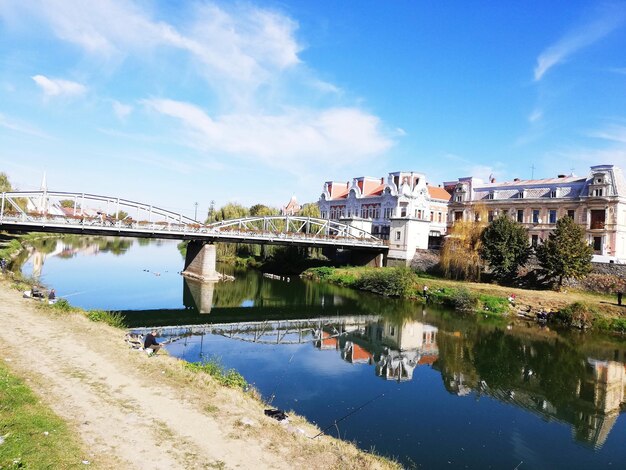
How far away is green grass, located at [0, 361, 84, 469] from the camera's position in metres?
7.10

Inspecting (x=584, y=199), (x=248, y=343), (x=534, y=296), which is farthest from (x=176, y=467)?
(x=584, y=199)

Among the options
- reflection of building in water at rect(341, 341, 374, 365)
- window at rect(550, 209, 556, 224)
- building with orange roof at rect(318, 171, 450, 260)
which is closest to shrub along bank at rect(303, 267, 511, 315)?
building with orange roof at rect(318, 171, 450, 260)

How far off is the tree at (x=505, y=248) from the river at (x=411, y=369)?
767 cm

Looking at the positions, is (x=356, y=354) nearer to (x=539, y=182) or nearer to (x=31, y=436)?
(x=31, y=436)

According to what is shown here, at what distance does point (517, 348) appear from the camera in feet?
75.4

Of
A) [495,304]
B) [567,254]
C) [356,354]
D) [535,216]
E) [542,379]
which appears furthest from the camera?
[535,216]

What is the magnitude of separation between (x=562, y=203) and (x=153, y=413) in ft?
138

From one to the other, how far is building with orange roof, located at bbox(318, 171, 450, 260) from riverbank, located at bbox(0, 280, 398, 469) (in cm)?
3558

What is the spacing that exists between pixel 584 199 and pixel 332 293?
919 inches

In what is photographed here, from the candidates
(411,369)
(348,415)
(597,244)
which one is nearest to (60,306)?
(348,415)

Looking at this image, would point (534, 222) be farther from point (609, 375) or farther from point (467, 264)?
point (609, 375)

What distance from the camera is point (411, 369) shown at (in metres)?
18.9

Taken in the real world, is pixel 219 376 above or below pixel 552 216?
below

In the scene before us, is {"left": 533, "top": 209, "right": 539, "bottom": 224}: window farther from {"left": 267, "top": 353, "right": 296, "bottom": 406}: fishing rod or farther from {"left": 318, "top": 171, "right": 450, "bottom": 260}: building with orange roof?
{"left": 267, "top": 353, "right": 296, "bottom": 406}: fishing rod
